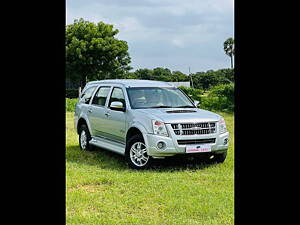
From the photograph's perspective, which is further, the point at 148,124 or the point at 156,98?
the point at 156,98

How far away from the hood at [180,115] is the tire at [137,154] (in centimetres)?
51

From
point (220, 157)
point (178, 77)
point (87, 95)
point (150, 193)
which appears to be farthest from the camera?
point (178, 77)

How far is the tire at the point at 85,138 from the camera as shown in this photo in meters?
9.08

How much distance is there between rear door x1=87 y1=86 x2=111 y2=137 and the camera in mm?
8438

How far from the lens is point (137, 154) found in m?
7.14

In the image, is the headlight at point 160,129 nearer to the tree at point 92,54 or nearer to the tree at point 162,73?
the tree at point 162,73

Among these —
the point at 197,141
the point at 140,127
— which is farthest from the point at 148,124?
the point at 197,141

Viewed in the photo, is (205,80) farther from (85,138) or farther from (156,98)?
(156,98)

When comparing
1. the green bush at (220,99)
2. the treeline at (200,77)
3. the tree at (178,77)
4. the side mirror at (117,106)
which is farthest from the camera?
the tree at (178,77)

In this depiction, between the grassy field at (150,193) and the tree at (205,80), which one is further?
the tree at (205,80)

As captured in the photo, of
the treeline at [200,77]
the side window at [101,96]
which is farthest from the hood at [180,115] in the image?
the treeline at [200,77]

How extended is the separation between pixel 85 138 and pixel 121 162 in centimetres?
159

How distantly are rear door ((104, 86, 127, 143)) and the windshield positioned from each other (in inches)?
8.7
